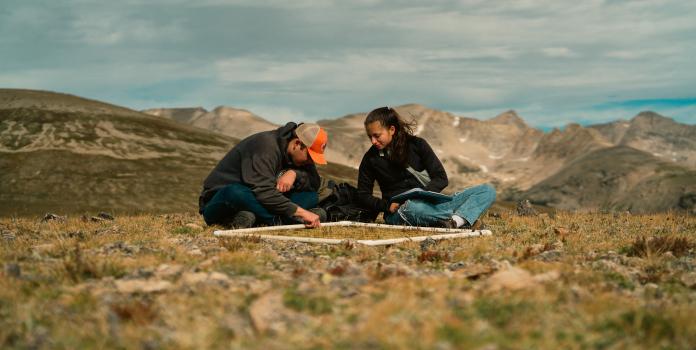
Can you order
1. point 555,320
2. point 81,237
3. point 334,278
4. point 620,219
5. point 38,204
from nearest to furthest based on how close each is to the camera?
point 555,320, point 334,278, point 81,237, point 620,219, point 38,204

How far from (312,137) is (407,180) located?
3249mm

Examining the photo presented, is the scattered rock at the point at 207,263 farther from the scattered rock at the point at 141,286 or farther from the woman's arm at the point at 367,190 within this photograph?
the woman's arm at the point at 367,190

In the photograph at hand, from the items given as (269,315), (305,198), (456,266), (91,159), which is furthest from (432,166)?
(91,159)

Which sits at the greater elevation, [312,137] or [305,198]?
[312,137]

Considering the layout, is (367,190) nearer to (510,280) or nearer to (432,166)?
(432,166)

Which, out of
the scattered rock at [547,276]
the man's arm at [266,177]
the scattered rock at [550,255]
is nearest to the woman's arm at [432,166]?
the man's arm at [266,177]

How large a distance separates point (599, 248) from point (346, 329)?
26.1 feet

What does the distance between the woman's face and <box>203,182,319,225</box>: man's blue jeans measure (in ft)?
7.48

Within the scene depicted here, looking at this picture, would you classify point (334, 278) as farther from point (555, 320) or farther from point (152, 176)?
point (152, 176)

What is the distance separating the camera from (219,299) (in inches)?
268

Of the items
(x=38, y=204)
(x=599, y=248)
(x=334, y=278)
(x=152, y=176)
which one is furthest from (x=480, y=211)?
(x=152, y=176)

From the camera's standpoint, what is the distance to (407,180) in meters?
16.4

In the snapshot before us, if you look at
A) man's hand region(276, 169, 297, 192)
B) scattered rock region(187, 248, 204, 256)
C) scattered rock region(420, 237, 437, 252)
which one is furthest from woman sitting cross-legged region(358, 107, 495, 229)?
scattered rock region(187, 248, 204, 256)

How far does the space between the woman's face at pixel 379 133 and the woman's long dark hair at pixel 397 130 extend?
8 centimetres
